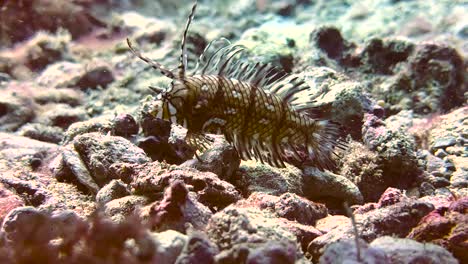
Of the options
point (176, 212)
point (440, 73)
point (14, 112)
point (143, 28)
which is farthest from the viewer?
point (143, 28)

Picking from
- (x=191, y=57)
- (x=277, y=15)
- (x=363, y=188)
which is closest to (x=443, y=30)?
(x=277, y=15)

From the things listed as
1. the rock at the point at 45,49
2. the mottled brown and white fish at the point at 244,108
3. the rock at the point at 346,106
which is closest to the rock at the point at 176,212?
the mottled brown and white fish at the point at 244,108

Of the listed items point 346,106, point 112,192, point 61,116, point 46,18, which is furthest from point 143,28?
point 112,192

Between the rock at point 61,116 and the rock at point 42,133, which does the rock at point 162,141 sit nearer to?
the rock at point 42,133

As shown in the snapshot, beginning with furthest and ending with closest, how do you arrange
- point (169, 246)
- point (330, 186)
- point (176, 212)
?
point (330, 186), point (176, 212), point (169, 246)

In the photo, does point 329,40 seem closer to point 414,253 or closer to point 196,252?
point 414,253

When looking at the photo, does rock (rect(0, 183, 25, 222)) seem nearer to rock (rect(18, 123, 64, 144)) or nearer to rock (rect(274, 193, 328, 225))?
rock (rect(274, 193, 328, 225))
